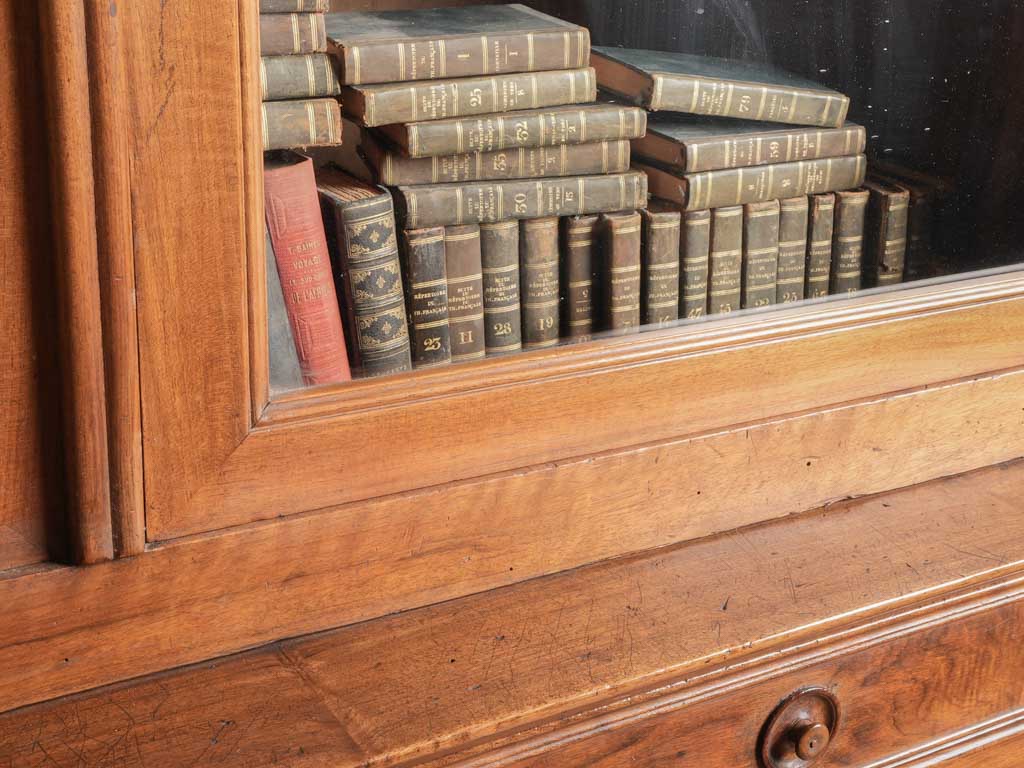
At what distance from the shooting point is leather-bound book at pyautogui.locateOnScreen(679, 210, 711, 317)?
2.86ft

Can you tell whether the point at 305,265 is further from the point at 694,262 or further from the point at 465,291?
the point at 694,262

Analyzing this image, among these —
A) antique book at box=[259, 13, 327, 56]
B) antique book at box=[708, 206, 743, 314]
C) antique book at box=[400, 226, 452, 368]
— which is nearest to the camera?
antique book at box=[259, 13, 327, 56]

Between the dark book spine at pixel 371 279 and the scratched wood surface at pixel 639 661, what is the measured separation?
0.19 metres

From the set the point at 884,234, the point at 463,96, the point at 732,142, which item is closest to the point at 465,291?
the point at 463,96

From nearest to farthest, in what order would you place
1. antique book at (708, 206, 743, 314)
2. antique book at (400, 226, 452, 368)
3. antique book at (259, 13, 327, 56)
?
antique book at (259, 13, 327, 56) → antique book at (400, 226, 452, 368) → antique book at (708, 206, 743, 314)

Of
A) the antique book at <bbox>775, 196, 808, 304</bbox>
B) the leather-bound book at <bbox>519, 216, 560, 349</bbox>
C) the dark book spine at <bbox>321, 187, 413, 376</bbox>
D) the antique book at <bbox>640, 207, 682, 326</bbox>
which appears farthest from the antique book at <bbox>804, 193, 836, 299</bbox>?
the dark book spine at <bbox>321, 187, 413, 376</bbox>

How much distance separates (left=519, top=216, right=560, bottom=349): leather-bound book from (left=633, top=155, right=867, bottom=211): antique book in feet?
0.28

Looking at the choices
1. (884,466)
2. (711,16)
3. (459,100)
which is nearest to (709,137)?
(711,16)

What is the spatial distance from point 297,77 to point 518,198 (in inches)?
7.1

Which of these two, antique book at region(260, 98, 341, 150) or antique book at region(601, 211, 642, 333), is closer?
antique book at region(260, 98, 341, 150)

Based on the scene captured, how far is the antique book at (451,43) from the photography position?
2.36 ft

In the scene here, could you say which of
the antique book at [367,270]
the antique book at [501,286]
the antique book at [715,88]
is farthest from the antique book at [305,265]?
the antique book at [715,88]

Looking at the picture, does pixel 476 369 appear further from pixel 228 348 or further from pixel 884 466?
pixel 884 466

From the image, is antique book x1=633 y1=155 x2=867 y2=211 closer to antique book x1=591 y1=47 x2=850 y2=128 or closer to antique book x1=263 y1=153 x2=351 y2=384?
antique book x1=591 y1=47 x2=850 y2=128
